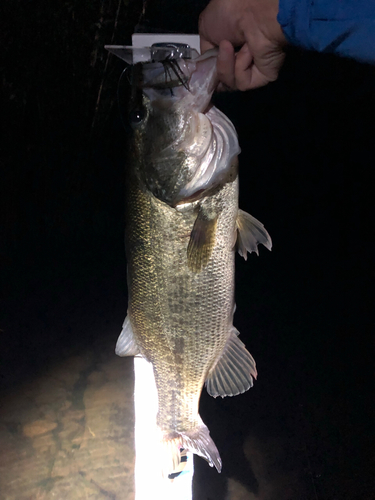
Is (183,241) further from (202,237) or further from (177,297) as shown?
(177,297)

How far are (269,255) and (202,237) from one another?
0.74m

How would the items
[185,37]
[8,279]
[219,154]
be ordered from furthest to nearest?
[8,279]
[185,37]
[219,154]

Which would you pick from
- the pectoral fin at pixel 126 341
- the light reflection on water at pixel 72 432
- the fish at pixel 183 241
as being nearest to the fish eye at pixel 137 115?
the fish at pixel 183 241

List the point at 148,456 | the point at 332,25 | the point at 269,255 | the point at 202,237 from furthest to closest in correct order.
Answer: the point at 269,255 → the point at 148,456 → the point at 202,237 → the point at 332,25

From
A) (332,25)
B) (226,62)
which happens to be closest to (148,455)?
(226,62)

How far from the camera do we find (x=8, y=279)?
4.57 ft

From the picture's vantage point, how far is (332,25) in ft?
2.06

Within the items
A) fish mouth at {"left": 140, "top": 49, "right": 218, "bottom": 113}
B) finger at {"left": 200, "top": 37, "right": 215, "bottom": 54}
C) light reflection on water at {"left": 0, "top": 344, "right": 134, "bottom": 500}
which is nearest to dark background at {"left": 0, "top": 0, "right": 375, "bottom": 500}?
light reflection on water at {"left": 0, "top": 344, "right": 134, "bottom": 500}

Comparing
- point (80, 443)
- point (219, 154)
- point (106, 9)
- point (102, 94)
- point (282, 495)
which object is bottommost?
point (282, 495)

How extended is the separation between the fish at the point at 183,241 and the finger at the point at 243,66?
0.38ft

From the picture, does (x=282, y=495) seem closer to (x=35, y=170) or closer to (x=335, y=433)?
(x=335, y=433)

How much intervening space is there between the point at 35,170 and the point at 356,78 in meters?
1.38

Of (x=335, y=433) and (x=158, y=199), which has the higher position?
(x=158, y=199)

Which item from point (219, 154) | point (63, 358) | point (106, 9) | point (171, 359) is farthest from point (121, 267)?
point (106, 9)
